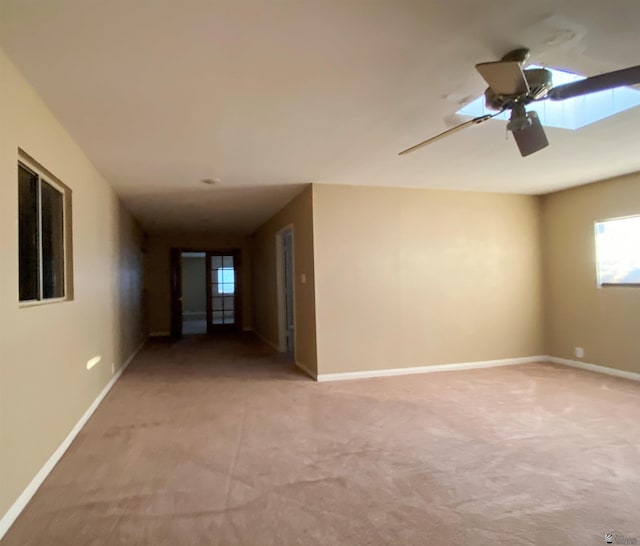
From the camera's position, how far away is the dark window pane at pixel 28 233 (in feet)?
7.57

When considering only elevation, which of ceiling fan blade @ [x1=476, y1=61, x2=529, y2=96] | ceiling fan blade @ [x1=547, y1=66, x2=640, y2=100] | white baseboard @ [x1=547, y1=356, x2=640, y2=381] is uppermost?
ceiling fan blade @ [x1=476, y1=61, x2=529, y2=96]

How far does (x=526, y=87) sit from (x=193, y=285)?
1261 cm

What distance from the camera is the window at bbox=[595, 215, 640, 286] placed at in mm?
4559

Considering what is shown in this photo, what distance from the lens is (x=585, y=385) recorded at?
4316mm

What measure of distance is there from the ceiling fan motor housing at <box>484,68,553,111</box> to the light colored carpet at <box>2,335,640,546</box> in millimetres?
2143

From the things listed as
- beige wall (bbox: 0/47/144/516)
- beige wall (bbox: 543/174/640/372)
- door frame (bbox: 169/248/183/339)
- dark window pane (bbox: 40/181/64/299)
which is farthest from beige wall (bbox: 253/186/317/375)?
beige wall (bbox: 543/174/640/372)

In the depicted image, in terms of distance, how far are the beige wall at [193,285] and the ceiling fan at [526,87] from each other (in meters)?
12.1

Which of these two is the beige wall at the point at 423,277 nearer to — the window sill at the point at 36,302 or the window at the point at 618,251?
the window at the point at 618,251

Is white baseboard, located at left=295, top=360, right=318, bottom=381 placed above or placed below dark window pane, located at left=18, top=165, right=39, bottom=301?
below

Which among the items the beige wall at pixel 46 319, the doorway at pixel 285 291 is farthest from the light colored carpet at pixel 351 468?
the doorway at pixel 285 291

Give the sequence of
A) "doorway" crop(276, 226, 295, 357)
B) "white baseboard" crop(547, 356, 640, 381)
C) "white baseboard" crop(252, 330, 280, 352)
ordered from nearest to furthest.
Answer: "white baseboard" crop(547, 356, 640, 381)
"doorway" crop(276, 226, 295, 357)
"white baseboard" crop(252, 330, 280, 352)

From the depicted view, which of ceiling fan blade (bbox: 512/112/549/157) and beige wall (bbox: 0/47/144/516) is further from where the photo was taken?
ceiling fan blade (bbox: 512/112/549/157)

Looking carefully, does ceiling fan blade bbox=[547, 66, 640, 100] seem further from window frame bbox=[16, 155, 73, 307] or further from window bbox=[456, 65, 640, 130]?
window frame bbox=[16, 155, 73, 307]

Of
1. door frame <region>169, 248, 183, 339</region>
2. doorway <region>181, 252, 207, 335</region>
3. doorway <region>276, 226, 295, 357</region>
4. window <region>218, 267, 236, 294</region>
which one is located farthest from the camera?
doorway <region>181, 252, 207, 335</region>
